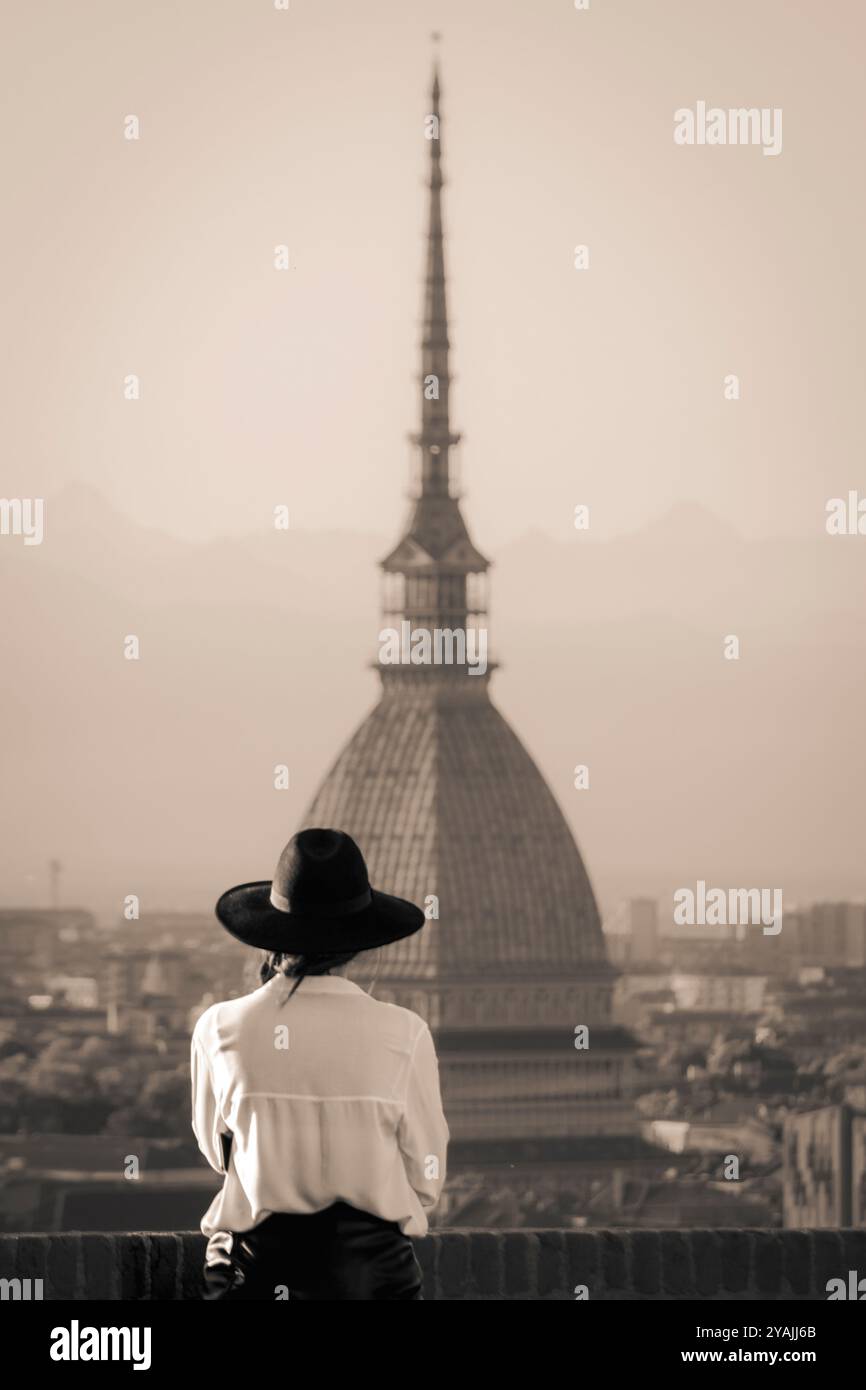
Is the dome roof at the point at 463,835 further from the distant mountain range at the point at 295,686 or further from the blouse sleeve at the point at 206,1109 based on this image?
the blouse sleeve at the point at 206,1109

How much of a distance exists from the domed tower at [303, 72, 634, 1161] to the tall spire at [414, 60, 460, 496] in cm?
14

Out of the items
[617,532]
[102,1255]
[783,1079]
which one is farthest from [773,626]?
[102,1255]

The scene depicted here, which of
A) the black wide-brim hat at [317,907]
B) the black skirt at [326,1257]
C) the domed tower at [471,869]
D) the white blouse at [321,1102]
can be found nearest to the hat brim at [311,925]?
the black wide-brim hat at [317,907]

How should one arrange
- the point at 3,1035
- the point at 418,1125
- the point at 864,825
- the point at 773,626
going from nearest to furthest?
the point at 418,1125 → the point at 864,825 → the point at 773,626 → the point at 3,1035

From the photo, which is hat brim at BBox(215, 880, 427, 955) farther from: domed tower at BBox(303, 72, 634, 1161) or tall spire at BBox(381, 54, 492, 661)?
domed tower at BBox(303, 72, 634, 1161)

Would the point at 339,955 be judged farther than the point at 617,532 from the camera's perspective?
No

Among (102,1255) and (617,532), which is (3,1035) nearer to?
(617,532)

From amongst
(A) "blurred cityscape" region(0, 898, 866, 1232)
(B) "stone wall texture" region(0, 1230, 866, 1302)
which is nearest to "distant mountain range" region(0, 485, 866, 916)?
(A) "blurred cityscape" region(0, 898, 866, 1232)

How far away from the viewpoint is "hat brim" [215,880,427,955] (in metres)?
7.30

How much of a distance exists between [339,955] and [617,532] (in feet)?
347

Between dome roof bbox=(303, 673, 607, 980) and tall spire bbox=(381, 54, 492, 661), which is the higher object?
tall spire bbox=(381, 54, 492, 661)

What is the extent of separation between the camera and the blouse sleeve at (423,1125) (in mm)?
7320

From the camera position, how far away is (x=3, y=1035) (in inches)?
4547
